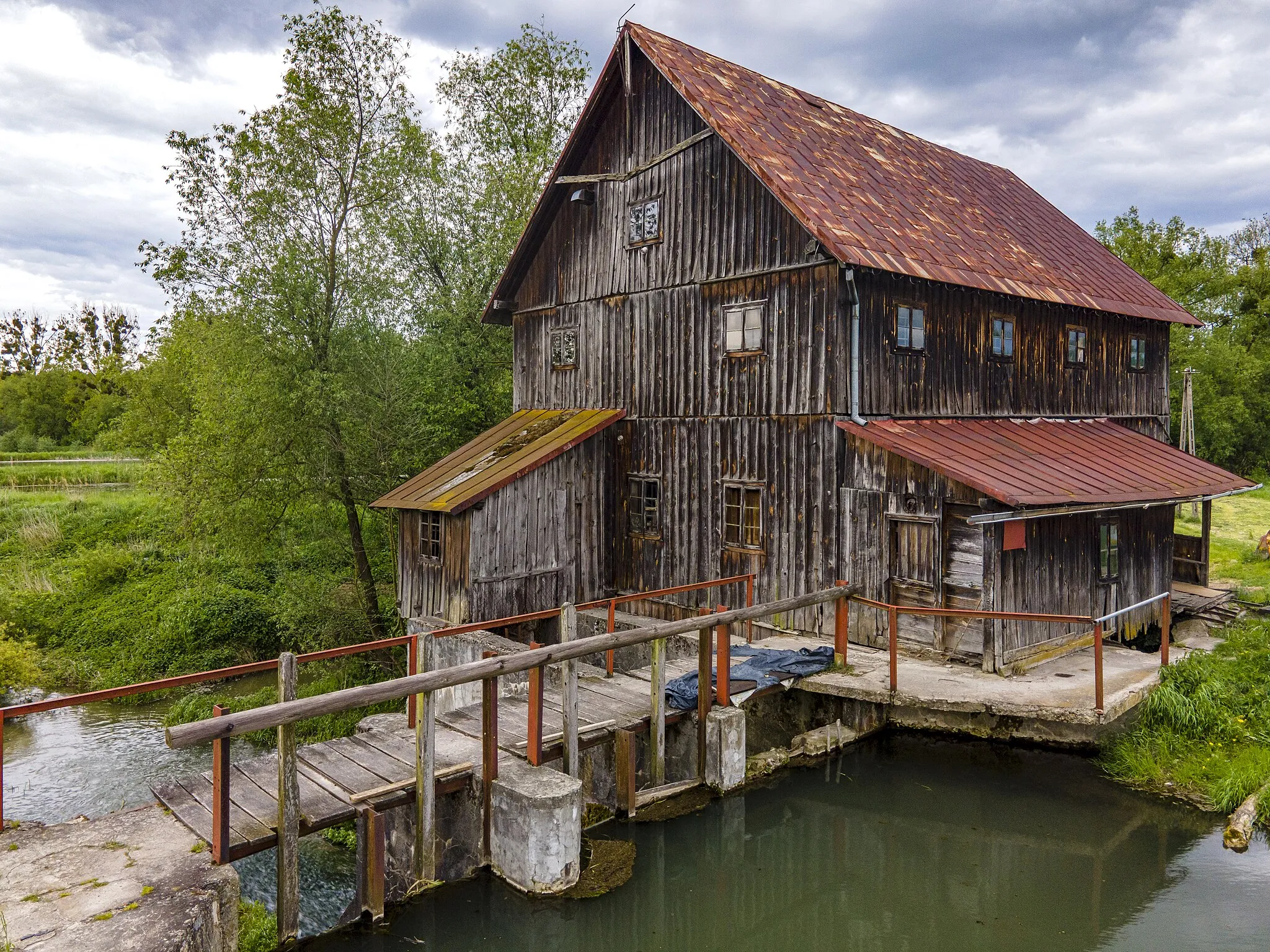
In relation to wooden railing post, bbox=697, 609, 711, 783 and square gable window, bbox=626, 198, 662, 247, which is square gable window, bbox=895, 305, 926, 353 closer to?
square gable window, bbox=626, 198, 662, 247

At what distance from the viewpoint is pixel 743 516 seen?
1402cm

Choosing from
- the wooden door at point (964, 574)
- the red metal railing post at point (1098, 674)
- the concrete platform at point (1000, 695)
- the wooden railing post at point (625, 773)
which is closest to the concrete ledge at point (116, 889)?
the wooden railing post at point (625, 773)

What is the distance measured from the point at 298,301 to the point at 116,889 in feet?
47.6

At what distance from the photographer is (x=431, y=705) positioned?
7.91 meters

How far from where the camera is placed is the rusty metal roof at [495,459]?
14.4m

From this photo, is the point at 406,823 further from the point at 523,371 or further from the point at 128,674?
the point at 128,674

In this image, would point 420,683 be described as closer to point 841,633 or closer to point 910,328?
point 841,633

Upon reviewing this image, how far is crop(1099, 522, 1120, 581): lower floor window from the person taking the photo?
45.0ft

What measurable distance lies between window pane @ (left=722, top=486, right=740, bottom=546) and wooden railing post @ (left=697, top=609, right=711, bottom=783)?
14.5 ft

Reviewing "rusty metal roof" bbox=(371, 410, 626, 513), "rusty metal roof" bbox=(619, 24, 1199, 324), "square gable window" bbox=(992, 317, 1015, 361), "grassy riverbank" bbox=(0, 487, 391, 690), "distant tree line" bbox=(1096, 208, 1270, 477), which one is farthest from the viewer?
"distant tree line" bbox=(1096, 208, 1270, 477)

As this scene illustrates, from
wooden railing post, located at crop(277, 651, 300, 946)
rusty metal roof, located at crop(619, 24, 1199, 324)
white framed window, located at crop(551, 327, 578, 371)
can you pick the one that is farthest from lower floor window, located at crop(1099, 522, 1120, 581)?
wooden railing post, located at crop(277, 651, 300, 946)

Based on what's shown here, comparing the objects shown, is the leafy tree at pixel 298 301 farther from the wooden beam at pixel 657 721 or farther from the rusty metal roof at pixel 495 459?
the wooden beam at pixel 657 721

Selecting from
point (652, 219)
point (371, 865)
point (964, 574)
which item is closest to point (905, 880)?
point (964, 574)

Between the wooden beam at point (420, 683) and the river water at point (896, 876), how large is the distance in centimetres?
201
